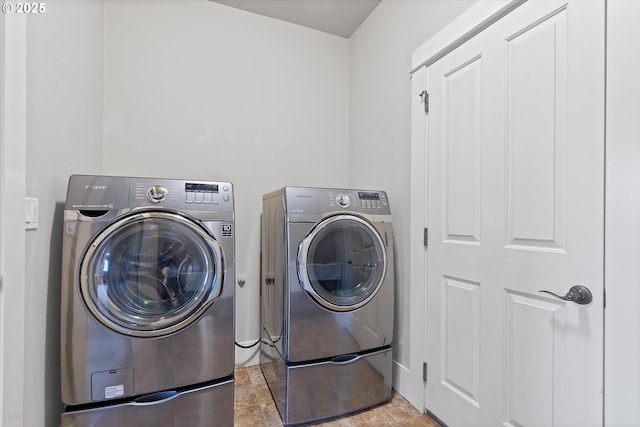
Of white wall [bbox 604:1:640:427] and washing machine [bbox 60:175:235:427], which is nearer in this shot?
white wall [bbox 604:1:640:427]

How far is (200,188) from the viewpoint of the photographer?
4.76 ft

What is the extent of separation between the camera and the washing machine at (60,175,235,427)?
122cm

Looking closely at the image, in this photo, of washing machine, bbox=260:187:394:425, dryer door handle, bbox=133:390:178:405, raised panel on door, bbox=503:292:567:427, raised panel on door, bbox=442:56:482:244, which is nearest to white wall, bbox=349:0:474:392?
washing machine, bbox=260:187:394:425

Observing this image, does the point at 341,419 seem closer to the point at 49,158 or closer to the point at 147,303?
the point at 147,303

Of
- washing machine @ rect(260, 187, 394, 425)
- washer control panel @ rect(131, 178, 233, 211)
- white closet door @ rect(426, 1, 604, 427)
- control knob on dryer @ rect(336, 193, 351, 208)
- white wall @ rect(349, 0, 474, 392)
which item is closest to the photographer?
white closet door @ rect(426, 1, 604, 427)

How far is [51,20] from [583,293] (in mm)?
2233

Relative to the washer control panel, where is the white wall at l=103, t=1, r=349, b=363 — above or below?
above

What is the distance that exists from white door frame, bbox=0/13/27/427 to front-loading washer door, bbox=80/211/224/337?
26cm

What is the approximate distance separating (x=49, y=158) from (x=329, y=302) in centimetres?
140

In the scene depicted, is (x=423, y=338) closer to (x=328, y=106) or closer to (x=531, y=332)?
(x=531, y=332)

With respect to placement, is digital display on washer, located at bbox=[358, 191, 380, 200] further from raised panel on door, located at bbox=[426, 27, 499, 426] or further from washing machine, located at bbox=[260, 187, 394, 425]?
raised panel on door, located at bbox=[426, 27, 499, 426]

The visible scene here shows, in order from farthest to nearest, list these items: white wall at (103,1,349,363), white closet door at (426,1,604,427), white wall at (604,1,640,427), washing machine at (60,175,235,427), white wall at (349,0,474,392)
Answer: white wall at (103,1,349,363)
white wall at (349,0,474,392)
washing machine at (60,175,235,427)
white closet door at (426,1,604,427)
white wall at (604,1,640,427)

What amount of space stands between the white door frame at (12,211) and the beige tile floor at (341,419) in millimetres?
1000

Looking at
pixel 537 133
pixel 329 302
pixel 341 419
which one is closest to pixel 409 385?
pixel 341 419
